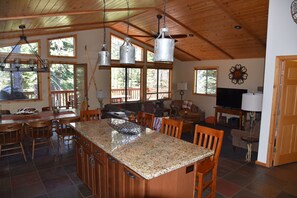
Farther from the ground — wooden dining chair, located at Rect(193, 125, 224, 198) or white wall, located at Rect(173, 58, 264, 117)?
white wall, located at Rect(173, 58, 264, 117)

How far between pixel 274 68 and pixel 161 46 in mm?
3076

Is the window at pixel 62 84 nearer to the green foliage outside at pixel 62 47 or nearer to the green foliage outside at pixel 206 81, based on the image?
the green foliage outside at pixel 62 47

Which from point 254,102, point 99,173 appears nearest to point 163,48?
point 99,173

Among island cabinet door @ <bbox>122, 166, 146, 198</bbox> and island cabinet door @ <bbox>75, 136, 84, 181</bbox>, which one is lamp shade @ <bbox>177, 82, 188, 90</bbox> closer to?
island cabinet door @ <bbox>75, 136, 84, 181</bbox>

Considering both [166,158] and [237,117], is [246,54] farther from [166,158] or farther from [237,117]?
[166,158]

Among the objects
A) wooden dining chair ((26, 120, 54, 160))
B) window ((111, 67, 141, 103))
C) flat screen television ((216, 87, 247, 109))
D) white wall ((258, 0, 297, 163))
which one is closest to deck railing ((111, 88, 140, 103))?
window ((111, 67, 141, 103))

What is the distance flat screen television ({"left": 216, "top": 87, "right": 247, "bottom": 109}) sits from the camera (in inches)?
288

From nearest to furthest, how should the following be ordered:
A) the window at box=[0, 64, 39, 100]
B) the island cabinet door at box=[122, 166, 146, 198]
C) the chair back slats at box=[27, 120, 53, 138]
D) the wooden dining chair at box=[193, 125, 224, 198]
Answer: the island cabinet door at box=[122, 166, 146, 198]
the wooden dining chair at box=[193, 125, 224, 198]
the chair back slats at box=[27, 120, 53, 138]
the window at box=[0, 64, 39, 100]

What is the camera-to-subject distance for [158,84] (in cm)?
1002

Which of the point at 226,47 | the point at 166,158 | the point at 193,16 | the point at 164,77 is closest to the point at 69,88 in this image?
the point at 164,77

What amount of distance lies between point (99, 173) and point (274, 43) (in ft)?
12.5

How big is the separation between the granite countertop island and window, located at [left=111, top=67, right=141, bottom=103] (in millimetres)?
5738

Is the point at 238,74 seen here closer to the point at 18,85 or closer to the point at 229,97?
the point at 229,97

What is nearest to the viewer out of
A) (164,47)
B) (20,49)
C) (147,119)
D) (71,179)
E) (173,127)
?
(164,47)
